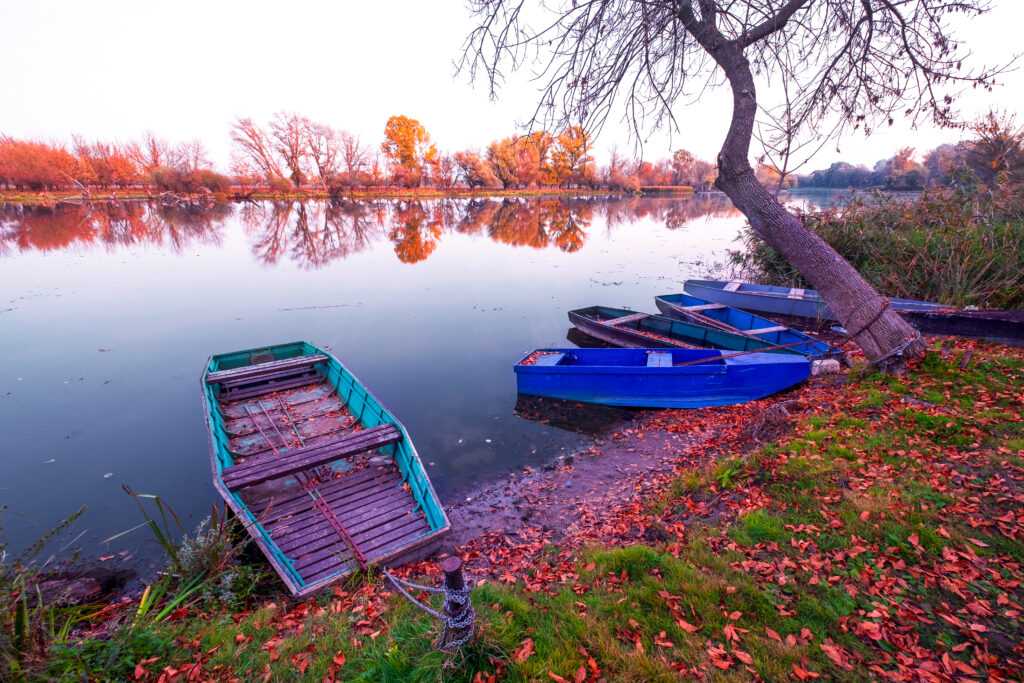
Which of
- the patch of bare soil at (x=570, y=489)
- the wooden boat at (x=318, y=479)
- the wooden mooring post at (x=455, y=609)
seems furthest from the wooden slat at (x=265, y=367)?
the wooden mooring post at (x=455, y=609)

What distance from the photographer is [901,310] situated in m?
9.23

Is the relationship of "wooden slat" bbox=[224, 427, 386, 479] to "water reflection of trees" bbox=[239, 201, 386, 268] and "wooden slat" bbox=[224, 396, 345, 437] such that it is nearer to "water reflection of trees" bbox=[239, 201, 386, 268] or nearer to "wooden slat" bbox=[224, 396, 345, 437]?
"wooden slat" bbox=[224, 396, 345, 437]

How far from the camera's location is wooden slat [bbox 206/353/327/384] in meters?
8.98

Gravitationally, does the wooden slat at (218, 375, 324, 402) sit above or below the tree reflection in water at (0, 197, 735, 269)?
below

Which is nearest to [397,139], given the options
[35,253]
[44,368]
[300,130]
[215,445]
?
[300,130]

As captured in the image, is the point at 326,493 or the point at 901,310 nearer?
the point at 326,493

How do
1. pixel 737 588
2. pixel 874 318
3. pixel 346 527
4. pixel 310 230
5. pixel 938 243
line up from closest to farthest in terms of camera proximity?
pixel 737 588 → pixel 346 527 → pixel 874 318 → pixel 938 243 → pixel 310 230

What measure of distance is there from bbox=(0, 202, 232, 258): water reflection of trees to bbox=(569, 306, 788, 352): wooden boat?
27117 mm

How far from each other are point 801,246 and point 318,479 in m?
8.92

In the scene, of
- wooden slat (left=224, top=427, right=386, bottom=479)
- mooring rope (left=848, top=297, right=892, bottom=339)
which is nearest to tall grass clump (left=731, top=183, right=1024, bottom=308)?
mooring rope (left=848, top=297, right=892, bottom=339)

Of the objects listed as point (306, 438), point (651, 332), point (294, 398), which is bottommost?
point (306, 438)

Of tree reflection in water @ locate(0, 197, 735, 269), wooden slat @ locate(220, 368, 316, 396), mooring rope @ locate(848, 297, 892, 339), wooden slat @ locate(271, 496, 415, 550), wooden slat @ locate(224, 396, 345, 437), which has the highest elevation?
tree reflection in water @ locate(0, 197, 735, 269)

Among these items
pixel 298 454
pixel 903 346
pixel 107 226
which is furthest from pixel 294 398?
pixel 107 226

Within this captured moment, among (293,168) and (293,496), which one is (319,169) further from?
(293,496)
